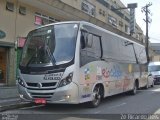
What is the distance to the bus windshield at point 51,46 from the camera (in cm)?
1219

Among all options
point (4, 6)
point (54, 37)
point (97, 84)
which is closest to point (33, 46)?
point (54, 37)

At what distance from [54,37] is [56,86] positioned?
180cm

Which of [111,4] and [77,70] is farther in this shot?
[111,4]

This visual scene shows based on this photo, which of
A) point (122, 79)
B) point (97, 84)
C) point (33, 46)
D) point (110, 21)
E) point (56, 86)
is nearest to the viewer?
point (56, 86)

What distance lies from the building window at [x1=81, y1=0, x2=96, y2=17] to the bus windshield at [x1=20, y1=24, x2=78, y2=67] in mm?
24098

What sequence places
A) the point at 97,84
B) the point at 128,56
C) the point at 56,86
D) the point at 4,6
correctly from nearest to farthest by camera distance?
the point at 56,86 < the point at 97,84 < the point at 128,56 < the point at 4,6

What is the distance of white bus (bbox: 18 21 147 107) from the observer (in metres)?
11.9

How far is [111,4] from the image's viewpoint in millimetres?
49562

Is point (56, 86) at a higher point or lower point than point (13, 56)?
lower

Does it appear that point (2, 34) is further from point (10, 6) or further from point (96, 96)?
point (96, 96)

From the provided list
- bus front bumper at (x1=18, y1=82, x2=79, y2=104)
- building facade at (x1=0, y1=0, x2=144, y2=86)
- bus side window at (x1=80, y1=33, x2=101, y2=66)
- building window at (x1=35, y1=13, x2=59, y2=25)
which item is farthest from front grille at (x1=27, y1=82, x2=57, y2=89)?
building window at (x1=35, y1=13, x2=59, y2=25)

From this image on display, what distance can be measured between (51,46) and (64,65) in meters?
0.94

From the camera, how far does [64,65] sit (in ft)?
39.2

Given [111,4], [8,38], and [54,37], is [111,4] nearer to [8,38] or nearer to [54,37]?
[8,38]
